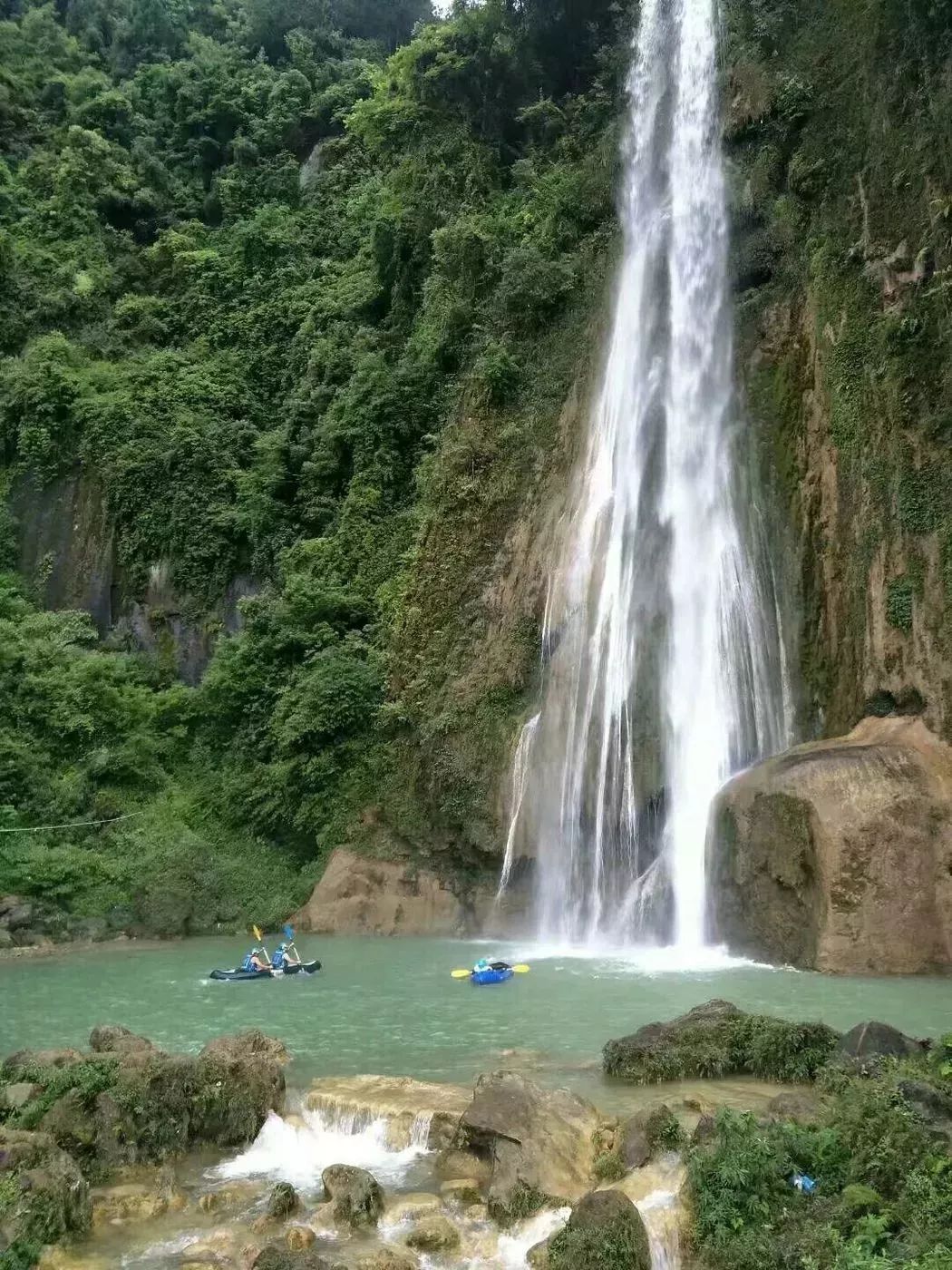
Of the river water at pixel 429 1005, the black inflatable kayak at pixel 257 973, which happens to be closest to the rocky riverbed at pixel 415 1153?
the river water at pixel 429 1005

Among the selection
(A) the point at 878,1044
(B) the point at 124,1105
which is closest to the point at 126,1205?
(B) the point at 124,1105

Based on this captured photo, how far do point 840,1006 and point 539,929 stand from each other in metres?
7.64

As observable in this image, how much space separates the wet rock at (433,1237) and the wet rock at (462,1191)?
0.40 meters

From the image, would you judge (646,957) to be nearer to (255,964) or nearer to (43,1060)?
(255,964)

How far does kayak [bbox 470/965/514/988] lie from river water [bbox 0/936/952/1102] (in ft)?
0.60

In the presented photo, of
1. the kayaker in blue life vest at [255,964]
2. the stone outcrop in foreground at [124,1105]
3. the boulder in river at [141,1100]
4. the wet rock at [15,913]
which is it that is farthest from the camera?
the wet rock at [15,913]

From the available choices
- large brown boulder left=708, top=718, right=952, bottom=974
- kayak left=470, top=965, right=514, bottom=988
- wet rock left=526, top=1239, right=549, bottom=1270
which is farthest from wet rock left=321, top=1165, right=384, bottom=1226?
large brown boulder left=708, top=718, right=952, bottom=974

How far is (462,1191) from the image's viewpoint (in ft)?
22.0

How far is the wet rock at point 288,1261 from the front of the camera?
549 cm

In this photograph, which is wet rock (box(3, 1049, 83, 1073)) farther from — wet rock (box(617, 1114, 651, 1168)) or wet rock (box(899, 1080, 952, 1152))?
wet rock (box(899, 1080, 952, 1152))

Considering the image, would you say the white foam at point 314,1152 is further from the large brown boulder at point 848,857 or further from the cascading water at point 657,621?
the cascading water at point 657,621

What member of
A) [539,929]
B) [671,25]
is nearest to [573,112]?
[671,25]

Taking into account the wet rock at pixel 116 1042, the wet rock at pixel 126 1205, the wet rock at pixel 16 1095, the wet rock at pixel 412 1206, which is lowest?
the wet rock at pixel 126 1205

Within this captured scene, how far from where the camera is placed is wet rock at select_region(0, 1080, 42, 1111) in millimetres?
7641
